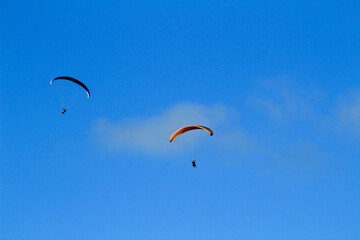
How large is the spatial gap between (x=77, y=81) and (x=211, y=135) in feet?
55.2

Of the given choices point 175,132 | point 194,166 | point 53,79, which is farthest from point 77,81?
point 194,166

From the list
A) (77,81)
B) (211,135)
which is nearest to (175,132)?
(211,135)

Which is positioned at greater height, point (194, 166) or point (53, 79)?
point (53, 79)

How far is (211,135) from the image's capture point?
1841 inches

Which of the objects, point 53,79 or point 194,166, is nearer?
point 194,166

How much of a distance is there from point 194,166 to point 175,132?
422 cm

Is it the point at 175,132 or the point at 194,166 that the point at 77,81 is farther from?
the point at 194,166

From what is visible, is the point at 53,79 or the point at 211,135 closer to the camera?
the point at 211,135

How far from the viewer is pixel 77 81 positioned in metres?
51.9

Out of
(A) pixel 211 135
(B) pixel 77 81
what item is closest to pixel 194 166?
(A) pixel 211 135

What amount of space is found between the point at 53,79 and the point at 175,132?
49.9 ft

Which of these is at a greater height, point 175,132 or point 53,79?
point 53,79

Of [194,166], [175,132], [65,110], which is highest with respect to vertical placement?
[65,110]

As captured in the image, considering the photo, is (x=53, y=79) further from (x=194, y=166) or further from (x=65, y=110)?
(x=194, y=166)
